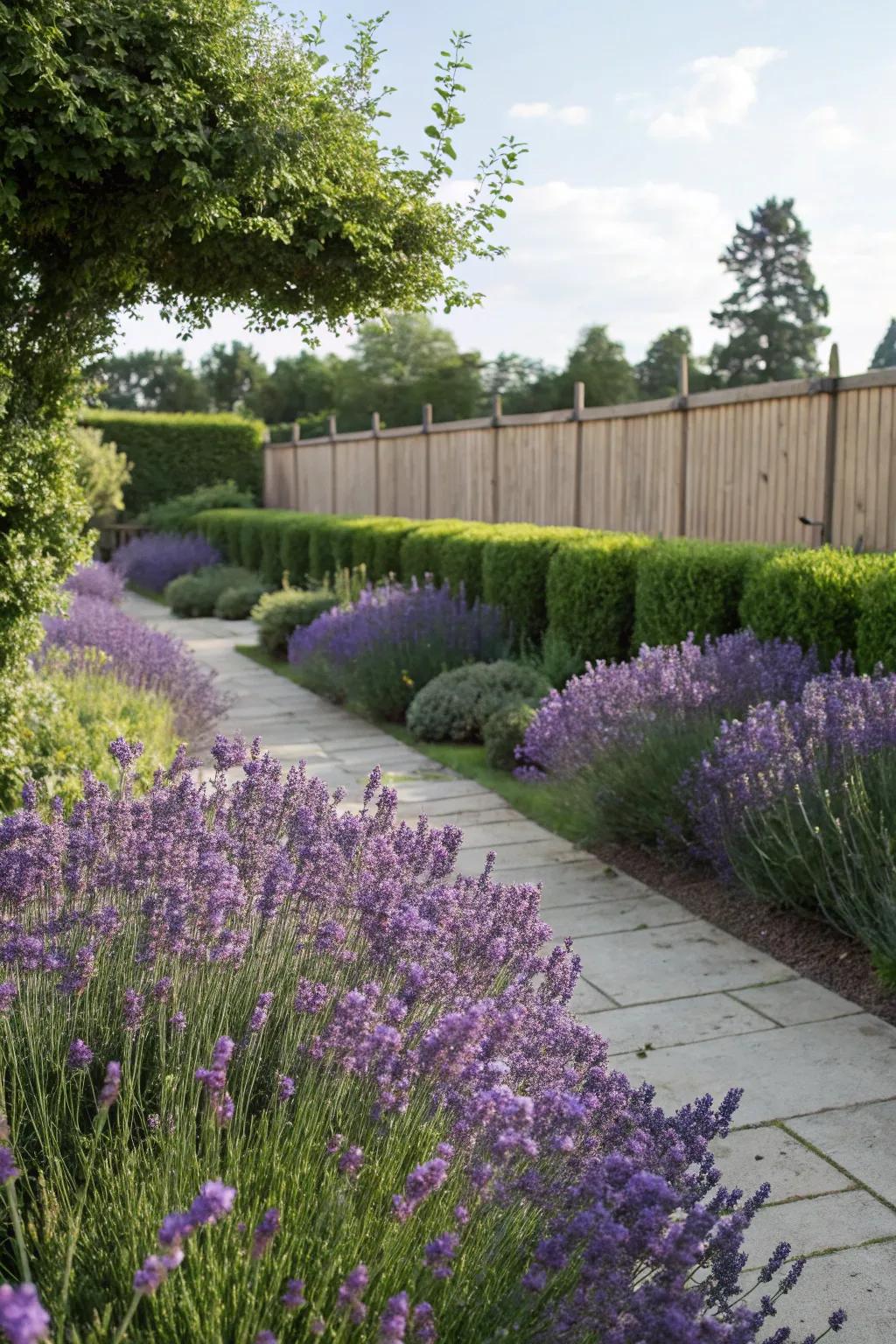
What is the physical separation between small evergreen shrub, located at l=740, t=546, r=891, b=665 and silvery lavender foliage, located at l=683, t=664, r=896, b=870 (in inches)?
47.4

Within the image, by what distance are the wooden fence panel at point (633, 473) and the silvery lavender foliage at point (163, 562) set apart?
31.1 ft

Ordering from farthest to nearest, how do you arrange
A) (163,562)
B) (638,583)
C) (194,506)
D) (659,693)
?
(194,506) → (163,562) → (638,583) → (659,693)

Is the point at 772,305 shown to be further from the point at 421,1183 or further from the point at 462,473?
the point at 421,1183

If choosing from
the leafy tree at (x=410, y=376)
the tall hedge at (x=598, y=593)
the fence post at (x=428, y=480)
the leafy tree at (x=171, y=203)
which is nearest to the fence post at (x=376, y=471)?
the fence post at (x=428, y=480)

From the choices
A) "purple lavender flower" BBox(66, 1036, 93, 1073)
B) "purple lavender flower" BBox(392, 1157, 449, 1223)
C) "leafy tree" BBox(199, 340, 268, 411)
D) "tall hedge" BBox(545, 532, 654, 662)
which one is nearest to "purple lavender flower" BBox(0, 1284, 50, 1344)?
"purple lavender flower" BBox(392, 1157, 449, 1223)

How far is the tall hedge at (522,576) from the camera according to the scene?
360 inches

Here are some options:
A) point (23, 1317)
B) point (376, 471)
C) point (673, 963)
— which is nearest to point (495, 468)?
point (376, 471)

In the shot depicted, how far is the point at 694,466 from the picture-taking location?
371 inches

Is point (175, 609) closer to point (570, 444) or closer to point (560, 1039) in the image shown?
point (570, 444)

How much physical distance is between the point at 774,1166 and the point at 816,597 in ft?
12.2

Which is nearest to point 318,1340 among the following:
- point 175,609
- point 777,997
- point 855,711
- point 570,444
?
point 777,997

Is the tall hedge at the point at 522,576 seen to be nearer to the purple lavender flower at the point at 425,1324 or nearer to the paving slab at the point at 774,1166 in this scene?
the paving slab at the point at 774,1166

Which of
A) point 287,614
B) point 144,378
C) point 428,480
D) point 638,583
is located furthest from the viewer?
point 144,378

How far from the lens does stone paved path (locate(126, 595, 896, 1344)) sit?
98.9 inches
